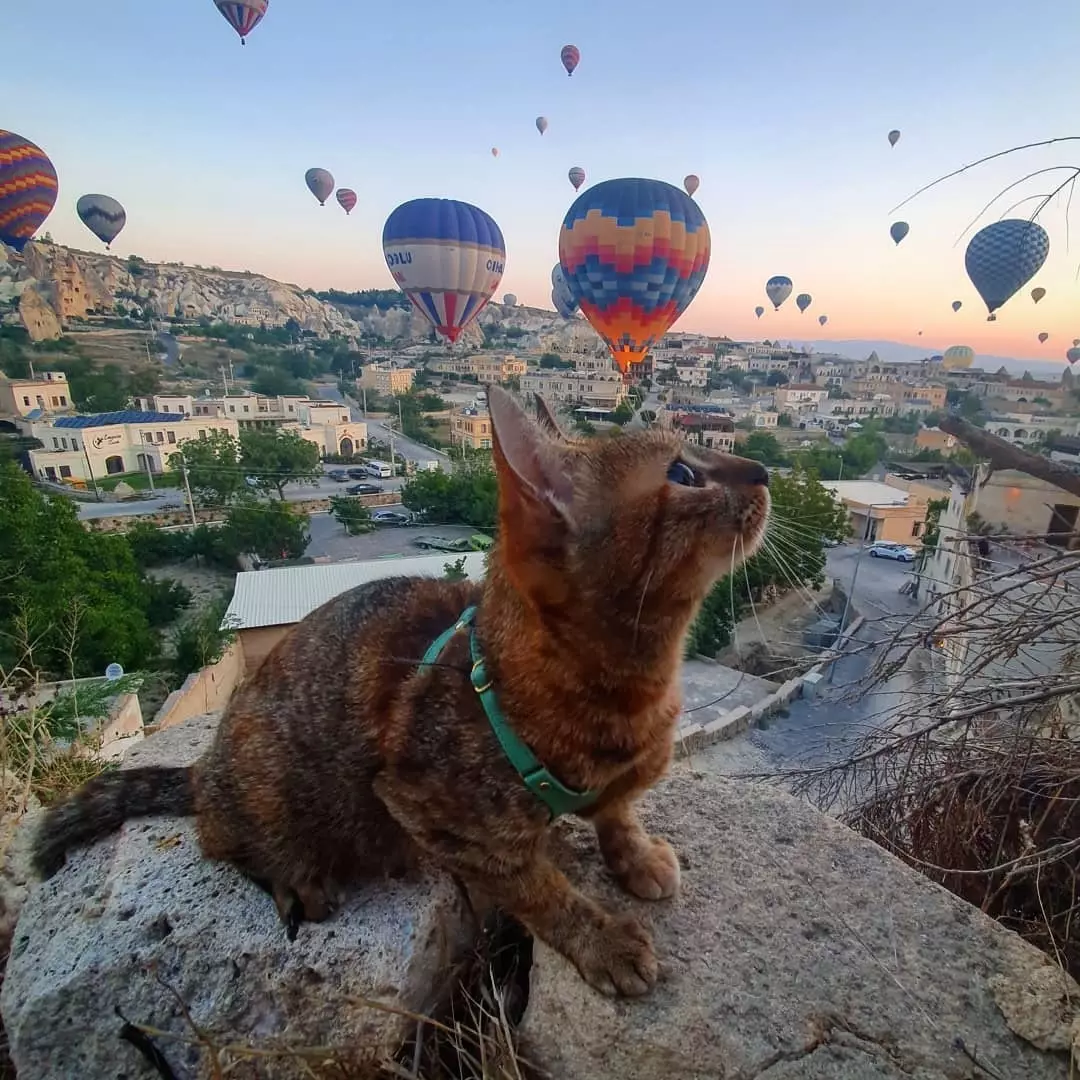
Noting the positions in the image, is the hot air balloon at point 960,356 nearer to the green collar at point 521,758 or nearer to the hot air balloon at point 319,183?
the hot air balloon at point 319,183

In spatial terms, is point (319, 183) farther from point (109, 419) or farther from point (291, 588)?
point (291, 588)

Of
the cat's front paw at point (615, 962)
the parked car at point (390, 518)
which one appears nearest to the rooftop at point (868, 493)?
the parked car at point (390, 518)

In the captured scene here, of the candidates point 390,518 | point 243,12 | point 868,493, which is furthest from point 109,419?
point 868,493

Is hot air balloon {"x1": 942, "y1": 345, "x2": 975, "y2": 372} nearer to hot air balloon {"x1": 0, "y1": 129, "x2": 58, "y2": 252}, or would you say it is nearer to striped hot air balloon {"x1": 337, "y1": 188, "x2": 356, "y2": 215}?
striped hot air balloon {"x1": 337, "y1": 188, "x2": 356, "y2": 215}

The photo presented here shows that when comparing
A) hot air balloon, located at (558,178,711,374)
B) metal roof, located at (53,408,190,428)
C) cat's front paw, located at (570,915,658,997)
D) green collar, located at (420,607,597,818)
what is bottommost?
metal roof, located at (53,408,190,428)

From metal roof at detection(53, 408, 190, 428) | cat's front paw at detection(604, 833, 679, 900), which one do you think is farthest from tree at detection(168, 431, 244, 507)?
cat's front paw at detection(604, 833, 679, 900)
